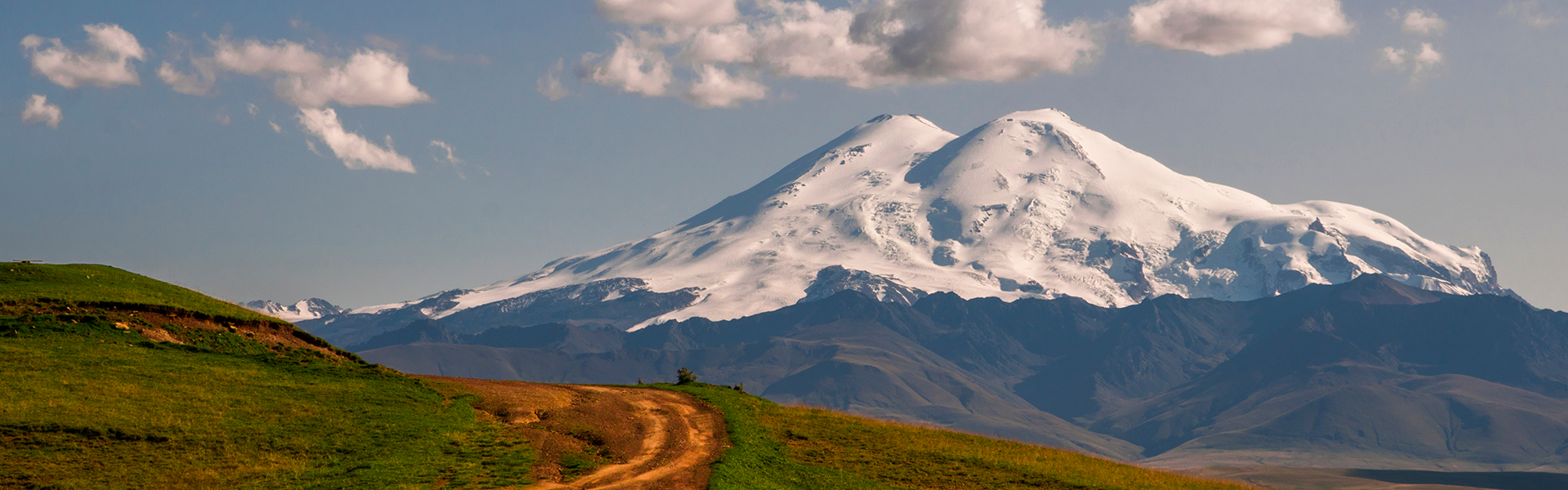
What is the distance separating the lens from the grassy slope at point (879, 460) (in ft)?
138

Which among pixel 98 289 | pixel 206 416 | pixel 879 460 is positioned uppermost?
A: pixel 98 289

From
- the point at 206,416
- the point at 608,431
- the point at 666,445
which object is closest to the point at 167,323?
the point at 206,416

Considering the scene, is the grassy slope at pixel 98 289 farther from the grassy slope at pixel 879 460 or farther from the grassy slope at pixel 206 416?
the grassy slope at pixel 879 460

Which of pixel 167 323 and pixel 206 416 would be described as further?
pixel 167 323

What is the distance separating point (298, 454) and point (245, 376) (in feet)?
27.1

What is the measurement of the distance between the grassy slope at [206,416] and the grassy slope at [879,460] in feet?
29.6

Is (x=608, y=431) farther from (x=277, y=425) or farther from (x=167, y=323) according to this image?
(x=167, y=323)

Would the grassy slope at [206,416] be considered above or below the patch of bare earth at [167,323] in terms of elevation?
below

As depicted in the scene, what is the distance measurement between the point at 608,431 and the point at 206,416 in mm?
13569

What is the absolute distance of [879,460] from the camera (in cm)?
4584

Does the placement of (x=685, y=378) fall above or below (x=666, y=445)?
above

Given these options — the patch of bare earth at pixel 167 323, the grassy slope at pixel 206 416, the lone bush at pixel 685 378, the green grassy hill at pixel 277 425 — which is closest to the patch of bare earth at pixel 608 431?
the green grassy hill at pixel 277 425

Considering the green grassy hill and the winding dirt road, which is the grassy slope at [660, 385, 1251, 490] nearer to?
the green grassy hill

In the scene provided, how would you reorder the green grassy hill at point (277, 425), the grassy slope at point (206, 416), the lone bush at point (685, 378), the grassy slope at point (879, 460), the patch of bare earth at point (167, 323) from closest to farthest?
the grassy slope at point (206, 416) < the green grassy hill at point (277, 425) < the grassy slope at point (879, 460) < the patch of bare earth at point (167, 323) < the lone bush at point (685, 378)
